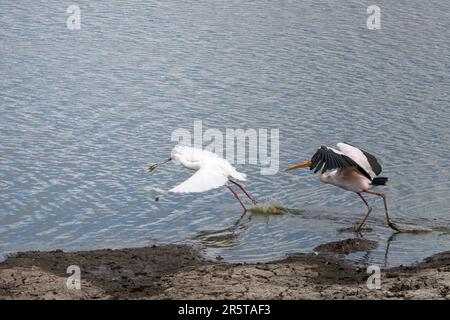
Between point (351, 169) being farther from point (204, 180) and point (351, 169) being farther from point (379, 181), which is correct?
point (204, 180)

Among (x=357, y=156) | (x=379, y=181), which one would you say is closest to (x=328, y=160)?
(x=357, y=156)

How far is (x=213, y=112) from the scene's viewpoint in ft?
61.2

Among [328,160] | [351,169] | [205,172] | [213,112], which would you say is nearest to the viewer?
[328,160]

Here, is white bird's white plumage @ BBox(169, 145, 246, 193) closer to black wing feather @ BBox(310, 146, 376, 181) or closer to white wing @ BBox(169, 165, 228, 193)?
white wing @ BBox(169, 165, 228, 193)

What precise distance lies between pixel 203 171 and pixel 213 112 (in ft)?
17.8

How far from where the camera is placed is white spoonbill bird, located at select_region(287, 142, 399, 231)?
1280 centimetres

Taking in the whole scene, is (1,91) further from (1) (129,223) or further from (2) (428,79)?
(2) (428,79)

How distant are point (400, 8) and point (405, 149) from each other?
9.88m

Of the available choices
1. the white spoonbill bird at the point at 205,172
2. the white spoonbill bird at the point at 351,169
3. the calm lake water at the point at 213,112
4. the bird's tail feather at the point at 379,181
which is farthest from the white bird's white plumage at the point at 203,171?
the bird's tail feather at the point at 379,181

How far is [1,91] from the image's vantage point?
19.5 metres

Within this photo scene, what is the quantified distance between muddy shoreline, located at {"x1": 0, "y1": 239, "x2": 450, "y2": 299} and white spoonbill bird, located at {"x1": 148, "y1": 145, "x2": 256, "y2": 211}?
95cm

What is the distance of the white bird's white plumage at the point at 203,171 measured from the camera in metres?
12.8

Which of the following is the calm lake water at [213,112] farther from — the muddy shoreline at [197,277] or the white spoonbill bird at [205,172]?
the white spoonbill bird at [205,172]
